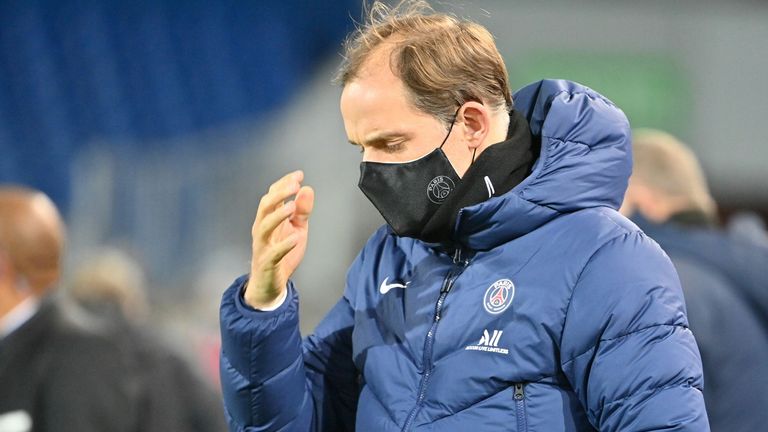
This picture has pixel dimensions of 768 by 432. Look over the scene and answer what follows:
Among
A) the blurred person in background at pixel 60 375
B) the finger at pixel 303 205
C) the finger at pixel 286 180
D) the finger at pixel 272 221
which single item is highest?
the finger at pixel 286 180

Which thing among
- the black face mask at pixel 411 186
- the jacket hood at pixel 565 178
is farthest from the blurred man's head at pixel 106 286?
the jacket hood at pixel 565 178

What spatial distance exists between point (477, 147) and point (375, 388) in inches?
17.6

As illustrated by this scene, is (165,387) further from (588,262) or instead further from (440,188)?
(588,262)

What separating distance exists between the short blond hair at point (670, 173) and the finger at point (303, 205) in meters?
1.80

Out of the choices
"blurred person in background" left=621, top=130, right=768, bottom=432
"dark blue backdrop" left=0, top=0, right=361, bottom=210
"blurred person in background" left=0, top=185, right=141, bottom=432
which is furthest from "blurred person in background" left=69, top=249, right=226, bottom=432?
"dark blue backdrop" left=0, top=0, right=361, bottom=210

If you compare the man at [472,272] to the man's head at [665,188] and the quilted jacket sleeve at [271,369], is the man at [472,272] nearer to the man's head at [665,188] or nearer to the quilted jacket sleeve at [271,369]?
the quilted jacket sleeve at [271,369]

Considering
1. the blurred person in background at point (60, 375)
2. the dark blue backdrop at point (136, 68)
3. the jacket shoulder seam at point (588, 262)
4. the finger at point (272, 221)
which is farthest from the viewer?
the dark blue backdrop at point (136, 68)

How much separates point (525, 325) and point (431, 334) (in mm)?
174

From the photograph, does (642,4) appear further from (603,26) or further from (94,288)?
Result: (94,288)

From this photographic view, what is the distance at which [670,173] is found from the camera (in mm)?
3678

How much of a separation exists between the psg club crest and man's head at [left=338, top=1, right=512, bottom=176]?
22cm

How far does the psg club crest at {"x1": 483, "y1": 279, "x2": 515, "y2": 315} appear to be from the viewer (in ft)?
6.08

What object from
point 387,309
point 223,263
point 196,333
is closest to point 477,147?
point 387,309

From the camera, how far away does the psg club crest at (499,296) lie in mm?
1854
